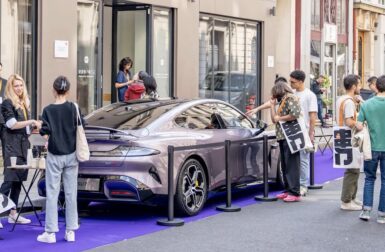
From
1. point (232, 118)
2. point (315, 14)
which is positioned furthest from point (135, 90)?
point (315, 14)

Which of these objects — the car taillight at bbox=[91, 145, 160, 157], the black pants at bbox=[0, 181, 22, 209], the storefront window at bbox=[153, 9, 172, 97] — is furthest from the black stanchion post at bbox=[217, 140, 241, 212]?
the storefront window at bbox=[153, 9, 172, 97]

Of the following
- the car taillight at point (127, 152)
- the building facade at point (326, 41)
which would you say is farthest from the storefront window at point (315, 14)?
the car taillight at point (127, 152)

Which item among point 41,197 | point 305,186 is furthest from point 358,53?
point 41,197

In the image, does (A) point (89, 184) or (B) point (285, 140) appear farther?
(B) point (285, 140)

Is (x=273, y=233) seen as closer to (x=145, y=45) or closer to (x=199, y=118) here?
(x=199, y=118)

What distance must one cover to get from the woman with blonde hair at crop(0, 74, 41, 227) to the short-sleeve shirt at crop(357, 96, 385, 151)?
161 inches

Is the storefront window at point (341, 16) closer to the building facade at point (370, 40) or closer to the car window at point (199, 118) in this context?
the building facade at point (370, 40)

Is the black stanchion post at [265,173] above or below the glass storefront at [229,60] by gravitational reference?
below

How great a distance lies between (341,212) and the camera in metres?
9.99

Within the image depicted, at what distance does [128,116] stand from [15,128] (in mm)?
1685

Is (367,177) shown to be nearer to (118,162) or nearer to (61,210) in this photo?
(118,162)

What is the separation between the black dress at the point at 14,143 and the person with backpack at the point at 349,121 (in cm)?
416

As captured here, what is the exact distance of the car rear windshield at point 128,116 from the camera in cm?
955

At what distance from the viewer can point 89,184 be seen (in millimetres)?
9070
